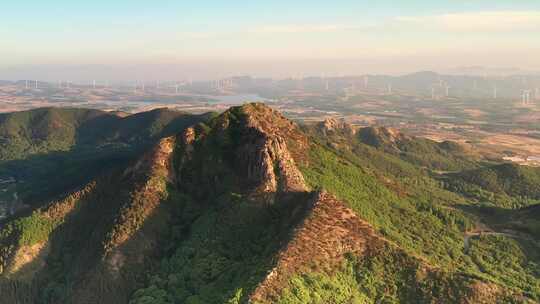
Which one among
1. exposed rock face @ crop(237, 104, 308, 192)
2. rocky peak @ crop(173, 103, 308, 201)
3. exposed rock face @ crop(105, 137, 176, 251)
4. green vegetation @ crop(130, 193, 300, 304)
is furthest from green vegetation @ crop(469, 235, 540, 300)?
exposed rock face @ crop(105, 137, 176, 251)

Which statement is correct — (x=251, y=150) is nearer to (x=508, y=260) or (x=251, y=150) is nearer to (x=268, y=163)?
(x=268, y=163)

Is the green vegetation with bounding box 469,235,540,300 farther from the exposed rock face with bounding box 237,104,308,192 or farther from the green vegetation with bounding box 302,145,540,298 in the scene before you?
the exposed rock face with bounding box 237,104,308,192

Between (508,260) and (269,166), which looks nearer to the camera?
(269,166)

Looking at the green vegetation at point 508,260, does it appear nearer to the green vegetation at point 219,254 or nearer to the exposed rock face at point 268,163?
the exposed rock face at point 268,163

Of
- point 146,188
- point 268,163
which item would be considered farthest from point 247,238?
point 146,188

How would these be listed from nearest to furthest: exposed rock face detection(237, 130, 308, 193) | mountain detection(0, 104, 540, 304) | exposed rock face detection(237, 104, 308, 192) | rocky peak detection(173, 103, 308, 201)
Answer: mountain detection(0, 104, 540, 304)
exposed rock face detection(237, 130, 308, 193)
exposed rock face detection(237, 104, 308, 192)
rocky peak detection(173, 103, 308, 201)

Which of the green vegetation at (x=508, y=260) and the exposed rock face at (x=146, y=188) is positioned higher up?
the exposed rock face at (x=146, y=188)

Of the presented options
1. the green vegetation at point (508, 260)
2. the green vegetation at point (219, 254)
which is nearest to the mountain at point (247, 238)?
the green vegetation at point (219, 254)

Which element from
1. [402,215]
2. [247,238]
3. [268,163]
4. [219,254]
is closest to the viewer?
[219,254]

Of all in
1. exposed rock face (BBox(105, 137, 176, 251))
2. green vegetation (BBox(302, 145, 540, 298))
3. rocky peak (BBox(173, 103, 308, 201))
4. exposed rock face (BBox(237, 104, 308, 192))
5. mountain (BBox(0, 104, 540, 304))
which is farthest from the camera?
rocky peak (BBox(173, 103, 308, 201))

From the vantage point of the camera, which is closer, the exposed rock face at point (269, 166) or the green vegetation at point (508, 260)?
the green vegetation at point (508, 260)
